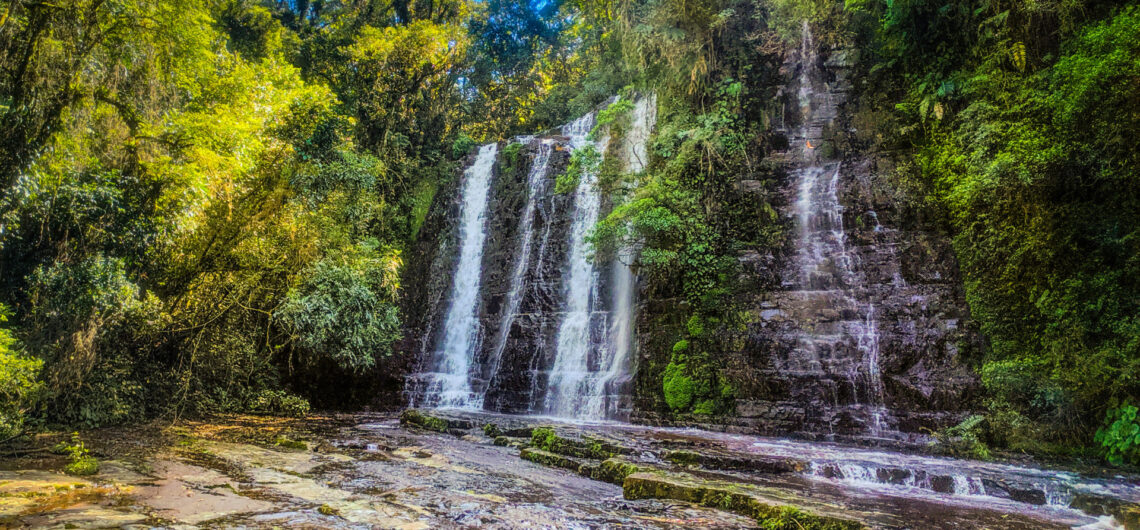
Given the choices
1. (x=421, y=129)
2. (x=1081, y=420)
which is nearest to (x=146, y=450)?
(x=1081, y=420)

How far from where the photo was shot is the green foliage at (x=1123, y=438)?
Answer: 22.2 feet

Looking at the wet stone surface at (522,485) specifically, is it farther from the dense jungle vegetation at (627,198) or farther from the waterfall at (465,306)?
the waterfall at (465,306)

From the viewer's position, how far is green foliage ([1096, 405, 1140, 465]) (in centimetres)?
677

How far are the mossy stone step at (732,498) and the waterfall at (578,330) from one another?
21.6 feet

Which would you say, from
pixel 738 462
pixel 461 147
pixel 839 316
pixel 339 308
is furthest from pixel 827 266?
pixel 461 147

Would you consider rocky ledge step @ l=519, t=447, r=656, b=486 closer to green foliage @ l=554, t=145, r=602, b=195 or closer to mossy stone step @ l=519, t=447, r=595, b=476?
mossy stone step @ l=519, t=447, r=595, b=476

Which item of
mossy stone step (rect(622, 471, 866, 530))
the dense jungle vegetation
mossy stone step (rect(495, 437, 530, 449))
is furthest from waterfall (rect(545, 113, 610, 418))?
mossy stone step (rect(622, 471, 866, 530))

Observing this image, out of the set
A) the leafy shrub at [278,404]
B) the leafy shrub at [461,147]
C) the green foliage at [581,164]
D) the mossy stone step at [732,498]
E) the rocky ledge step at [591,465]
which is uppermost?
the leafy shrub at [461,147]

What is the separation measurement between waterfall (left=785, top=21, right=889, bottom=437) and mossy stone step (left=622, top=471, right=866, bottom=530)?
5438 mm

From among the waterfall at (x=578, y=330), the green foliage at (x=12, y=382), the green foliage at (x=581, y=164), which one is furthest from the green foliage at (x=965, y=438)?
the green foliage at (x=12, y=382)

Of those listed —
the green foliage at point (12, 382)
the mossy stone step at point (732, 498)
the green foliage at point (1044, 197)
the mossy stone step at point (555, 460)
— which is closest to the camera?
the mossy stone step at point (732, 498)

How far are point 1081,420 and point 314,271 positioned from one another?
11808mm

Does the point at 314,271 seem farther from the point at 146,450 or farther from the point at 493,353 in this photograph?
the point at 493,353

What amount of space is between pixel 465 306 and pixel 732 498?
40.5 ft
